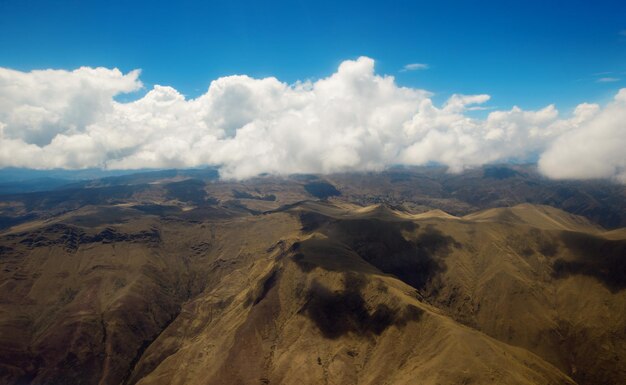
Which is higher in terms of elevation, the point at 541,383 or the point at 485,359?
the point at 485,359

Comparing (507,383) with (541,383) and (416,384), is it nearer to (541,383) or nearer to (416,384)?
(541,383)

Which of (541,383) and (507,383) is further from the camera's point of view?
(541,383)

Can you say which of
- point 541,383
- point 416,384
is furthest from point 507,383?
point 416,384

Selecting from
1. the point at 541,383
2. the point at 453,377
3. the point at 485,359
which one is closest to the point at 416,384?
the point at 453,377

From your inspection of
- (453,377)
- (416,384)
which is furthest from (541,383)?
(416,384)

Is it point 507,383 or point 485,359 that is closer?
point 507,383

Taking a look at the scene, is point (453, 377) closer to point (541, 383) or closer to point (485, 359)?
point (485, 359)
